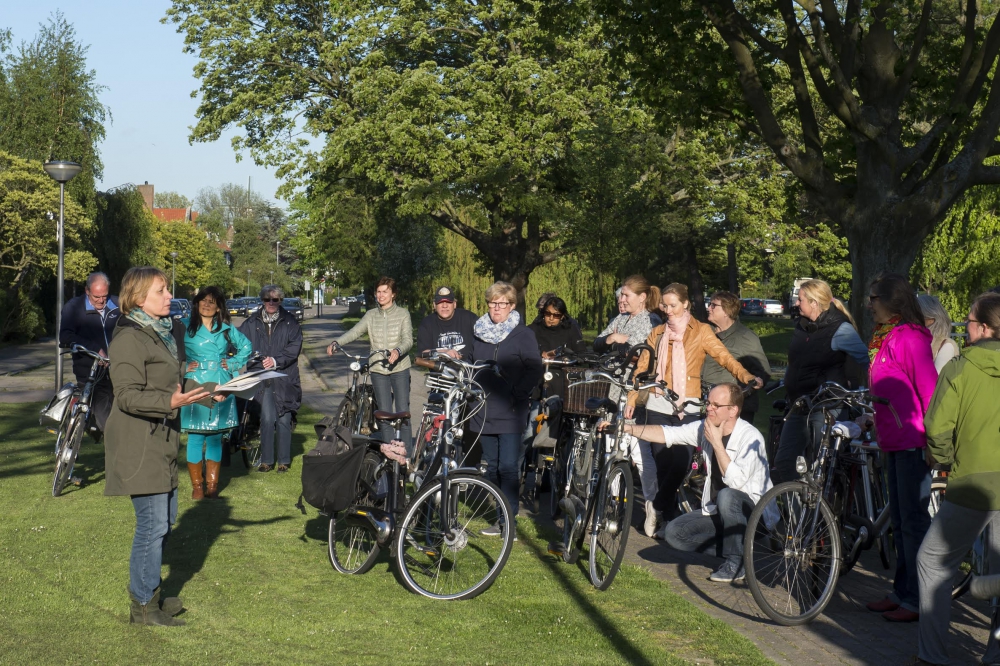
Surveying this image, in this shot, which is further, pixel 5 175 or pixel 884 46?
pixel 5 175

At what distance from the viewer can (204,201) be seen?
162 meters

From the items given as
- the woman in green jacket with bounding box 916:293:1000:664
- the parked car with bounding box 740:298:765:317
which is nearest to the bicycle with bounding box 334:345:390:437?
the woman in green jacket with bounding box 916:293:1000:664

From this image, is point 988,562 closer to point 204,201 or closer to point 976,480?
point 976,480

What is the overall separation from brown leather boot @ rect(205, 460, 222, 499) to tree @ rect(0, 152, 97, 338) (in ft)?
115

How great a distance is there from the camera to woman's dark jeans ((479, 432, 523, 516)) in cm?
852

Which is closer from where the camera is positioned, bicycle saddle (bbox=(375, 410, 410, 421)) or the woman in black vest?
bicycle saddle (bbox=(375, 410, 410, 421))

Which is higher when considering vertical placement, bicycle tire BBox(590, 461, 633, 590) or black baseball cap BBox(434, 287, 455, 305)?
black baseball cap BBox(434, 287, 455, 305)

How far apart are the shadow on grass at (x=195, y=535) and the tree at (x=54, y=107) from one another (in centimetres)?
4344

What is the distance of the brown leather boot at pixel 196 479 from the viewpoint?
10.1 meters

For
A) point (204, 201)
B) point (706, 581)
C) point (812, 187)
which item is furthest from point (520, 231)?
A: point (204, 201)

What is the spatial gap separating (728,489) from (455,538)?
1.77m

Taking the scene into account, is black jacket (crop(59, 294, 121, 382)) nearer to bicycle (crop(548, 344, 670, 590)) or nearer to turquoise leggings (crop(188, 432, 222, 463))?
turquoise leggings (crop(188, 432, 222, 463))

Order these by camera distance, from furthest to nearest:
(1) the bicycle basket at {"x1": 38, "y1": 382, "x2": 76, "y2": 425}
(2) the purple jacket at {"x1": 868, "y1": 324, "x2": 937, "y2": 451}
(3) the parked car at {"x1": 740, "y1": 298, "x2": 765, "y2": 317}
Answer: (3) the parked car at {"x1": 740, "y1": 298, "x2": 765, "y2": 317} < (1) the bicycle basket at {"x1": 38, "y1": 382, "x2": 76, "y2": 425} < (2) the purple jacket at {"x1": 868, "y1": 324, "x2": 937, "y2": 451}

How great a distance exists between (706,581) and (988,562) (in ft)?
7.58
